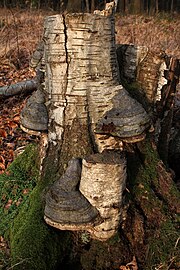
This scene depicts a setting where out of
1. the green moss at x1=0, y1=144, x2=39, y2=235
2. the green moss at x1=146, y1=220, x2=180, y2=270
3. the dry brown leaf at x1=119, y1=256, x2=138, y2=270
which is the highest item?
the green moss at x1=0, y1=144, x2=39, y2=235

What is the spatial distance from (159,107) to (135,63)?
1.82 ft

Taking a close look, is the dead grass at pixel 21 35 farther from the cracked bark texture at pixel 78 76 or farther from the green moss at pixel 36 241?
the green moss at pixel 36 241

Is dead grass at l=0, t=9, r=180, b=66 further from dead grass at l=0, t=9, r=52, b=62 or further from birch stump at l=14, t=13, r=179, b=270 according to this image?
birch stump at l=14, t=13, r=179, b=270

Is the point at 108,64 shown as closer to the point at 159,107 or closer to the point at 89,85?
the point at 89,85

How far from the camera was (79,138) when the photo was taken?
320 centimetres

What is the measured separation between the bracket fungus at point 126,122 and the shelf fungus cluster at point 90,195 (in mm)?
201

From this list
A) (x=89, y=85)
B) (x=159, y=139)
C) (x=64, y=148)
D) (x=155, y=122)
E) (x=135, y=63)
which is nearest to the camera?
(x=89, y=85)

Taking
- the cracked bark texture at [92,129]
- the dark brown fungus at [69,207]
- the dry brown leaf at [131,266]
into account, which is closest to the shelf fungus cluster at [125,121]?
the cracked bark texture at [92,129]

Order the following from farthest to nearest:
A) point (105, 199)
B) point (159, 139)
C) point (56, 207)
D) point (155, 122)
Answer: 1. point (159, 139)
2. point (155, 122)
3. point (105, 199)
4. point (56, 207)

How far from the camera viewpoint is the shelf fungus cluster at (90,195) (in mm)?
2588

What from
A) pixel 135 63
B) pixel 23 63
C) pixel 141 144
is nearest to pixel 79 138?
pixel 141 144

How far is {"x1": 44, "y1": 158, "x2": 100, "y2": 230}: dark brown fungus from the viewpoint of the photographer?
2.57 m

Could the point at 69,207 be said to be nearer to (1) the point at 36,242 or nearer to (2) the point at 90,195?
(2) the point at 90,195

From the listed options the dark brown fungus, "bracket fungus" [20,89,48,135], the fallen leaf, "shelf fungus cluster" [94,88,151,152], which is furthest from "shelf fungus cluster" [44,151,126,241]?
the fallen leaf
